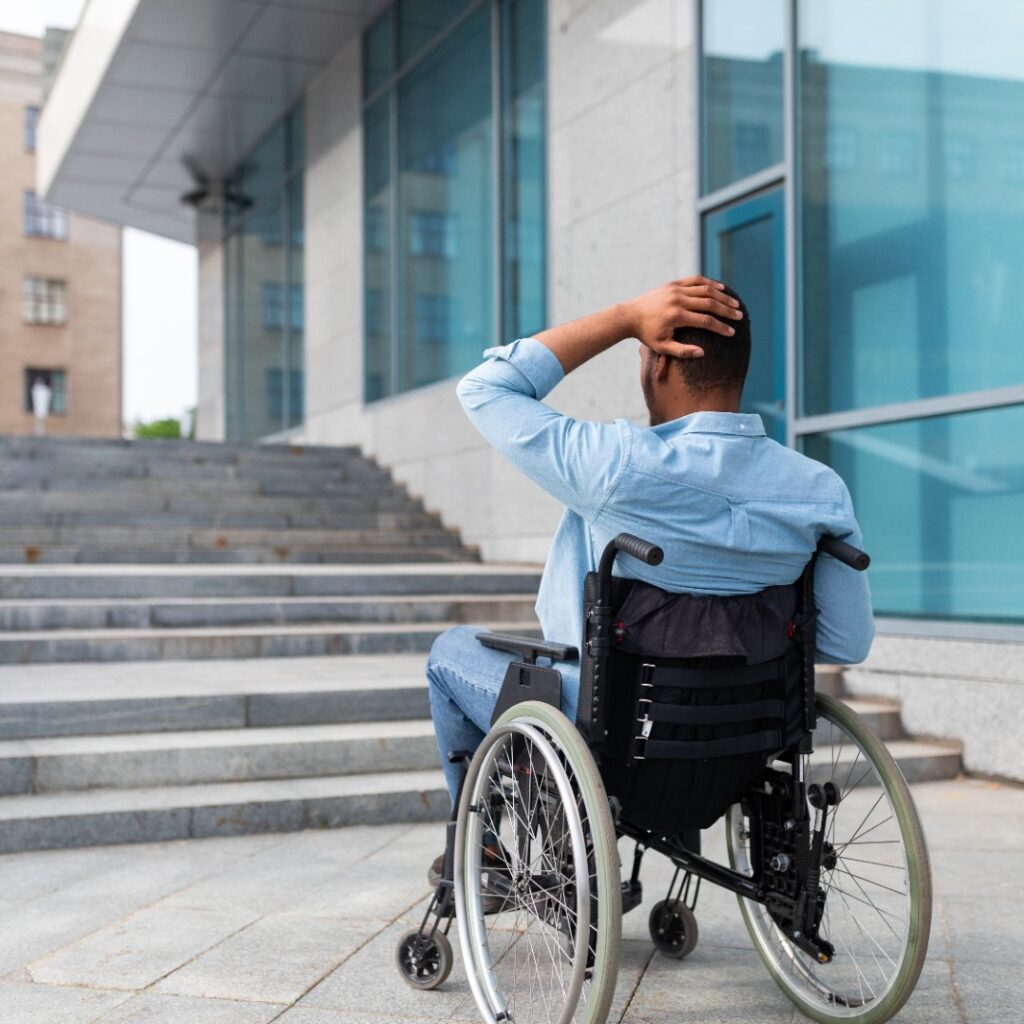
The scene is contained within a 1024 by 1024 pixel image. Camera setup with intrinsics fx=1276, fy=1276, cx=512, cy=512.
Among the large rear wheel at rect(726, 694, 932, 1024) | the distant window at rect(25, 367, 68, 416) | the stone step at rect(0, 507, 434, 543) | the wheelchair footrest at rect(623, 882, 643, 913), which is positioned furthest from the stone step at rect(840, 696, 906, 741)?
the distant window at rect(25, 367, 68, 416)

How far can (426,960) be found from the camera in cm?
283

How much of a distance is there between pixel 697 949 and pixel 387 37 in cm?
1086

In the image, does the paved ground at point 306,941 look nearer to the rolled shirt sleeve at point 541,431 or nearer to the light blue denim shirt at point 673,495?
the light blue denim shirt at point 673,495

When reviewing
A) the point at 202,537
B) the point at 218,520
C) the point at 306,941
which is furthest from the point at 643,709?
the point at 218,520

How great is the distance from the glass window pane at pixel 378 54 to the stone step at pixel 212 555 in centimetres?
507

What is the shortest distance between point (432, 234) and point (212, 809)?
311 inches

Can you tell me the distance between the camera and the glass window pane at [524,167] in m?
9.69

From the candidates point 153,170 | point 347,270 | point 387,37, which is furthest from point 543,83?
point 153,170

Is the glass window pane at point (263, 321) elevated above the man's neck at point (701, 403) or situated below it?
above

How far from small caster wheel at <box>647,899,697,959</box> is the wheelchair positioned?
269 millimetres

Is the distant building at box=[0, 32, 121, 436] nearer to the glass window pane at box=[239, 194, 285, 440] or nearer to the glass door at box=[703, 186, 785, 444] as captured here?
the glass window pane at box=[239, 194, 285, 440]

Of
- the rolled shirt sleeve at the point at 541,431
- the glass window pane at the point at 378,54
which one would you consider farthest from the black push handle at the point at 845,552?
the glass window pane at the point at 378,54

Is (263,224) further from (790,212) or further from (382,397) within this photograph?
(790,212)

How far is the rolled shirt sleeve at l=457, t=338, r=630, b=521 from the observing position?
7.55 ft
